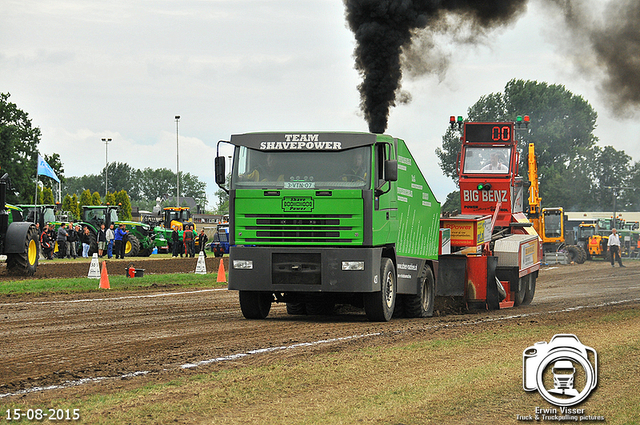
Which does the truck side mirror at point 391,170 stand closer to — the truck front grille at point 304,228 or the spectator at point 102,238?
the truck front grille at point 304,228

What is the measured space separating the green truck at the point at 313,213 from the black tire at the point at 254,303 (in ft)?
1.88

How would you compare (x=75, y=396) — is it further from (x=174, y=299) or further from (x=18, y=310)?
(x=174, y=299)

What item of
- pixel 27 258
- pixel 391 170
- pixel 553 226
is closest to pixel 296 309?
pixel 391 170

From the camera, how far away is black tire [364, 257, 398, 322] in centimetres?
1294

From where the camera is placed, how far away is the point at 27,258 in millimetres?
23156

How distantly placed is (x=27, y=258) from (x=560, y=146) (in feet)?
246

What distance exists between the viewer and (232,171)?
1273 cm

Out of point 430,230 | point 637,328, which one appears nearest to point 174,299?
point 430,230

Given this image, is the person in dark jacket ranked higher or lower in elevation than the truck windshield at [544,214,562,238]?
lower

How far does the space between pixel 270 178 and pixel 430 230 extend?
3972 mm

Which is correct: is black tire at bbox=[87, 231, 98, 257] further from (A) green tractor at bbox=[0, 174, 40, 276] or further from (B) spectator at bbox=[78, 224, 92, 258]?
(A) green tractor at bbox=[0, 174, 40, 276]

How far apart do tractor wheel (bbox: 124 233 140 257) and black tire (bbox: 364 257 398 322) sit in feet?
91.3

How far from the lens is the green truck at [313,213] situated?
1238 centimetres

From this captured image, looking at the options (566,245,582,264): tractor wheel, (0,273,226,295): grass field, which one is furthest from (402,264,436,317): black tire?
(566,245,582,264): tractor wheel
